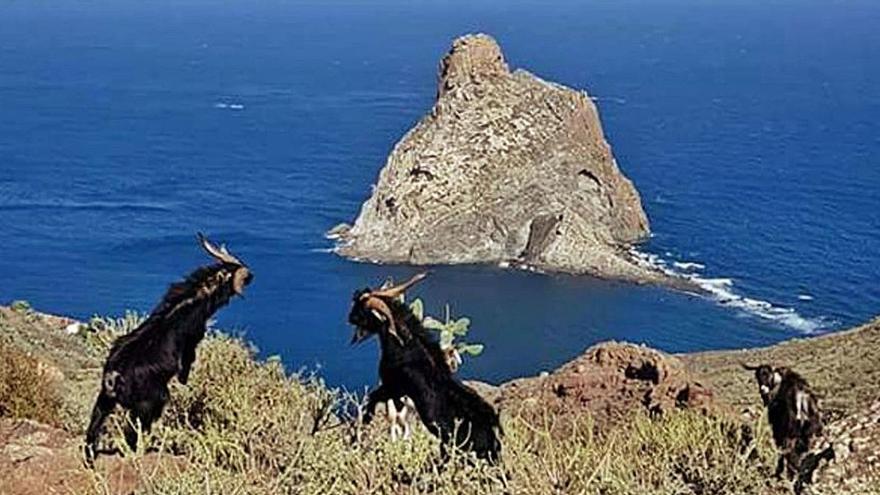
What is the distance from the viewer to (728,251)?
302 ft

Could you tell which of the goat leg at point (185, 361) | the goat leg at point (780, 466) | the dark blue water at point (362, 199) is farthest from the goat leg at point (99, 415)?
the dark blue water at point (362, 199)

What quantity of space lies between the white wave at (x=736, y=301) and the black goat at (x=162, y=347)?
67908 millimetres

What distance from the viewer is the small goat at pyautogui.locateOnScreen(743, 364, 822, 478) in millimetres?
9523

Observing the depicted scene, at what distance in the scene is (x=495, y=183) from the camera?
334ft

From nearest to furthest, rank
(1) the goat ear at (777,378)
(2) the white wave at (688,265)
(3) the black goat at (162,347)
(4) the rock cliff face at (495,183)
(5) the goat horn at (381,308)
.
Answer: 1. (5) the goat horn at (381,308)
2. (3) the black goat at (162,347)
3. (1) the goat ear at (777,378)
4. (2) the white wave at (688,265)
5. (4) the rock cliff face at (495,183)

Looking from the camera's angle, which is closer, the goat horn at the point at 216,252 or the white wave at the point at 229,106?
the goat horn at the point at 216,252

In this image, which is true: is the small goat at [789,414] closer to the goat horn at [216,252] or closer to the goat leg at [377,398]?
the goat leg at [377,398]

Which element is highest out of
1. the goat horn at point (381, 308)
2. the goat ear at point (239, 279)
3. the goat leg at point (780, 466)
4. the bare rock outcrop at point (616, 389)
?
the goat horn at point (381, 308)

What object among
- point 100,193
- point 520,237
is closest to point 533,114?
point 520,237

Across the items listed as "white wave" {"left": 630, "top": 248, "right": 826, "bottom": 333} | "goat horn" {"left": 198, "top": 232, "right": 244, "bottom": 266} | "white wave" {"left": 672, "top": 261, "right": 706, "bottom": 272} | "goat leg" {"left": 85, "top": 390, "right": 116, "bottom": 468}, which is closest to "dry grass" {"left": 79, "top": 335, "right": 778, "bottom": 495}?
"goat leg" {"left": 85, "top": 390, "right": 116, "bottom": 468}

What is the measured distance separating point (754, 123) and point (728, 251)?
4922 centimetres

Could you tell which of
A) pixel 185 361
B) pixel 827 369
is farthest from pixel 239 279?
pixel 827 369

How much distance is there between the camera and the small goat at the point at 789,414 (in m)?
9.52

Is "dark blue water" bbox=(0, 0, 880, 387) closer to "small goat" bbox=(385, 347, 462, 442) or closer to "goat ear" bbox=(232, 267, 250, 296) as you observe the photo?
"goat ear" bbox=(232, 267, 250, 296)
